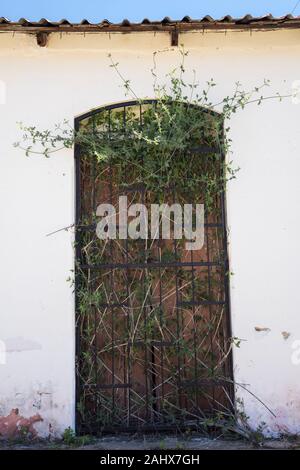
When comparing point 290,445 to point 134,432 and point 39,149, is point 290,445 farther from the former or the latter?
point 39,149

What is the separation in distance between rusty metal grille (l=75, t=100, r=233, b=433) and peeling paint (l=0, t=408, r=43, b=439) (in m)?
0.42

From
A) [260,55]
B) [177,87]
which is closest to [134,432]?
[177,87]

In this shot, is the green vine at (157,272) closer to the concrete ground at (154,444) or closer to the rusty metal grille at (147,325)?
the rusty metal grille at (147,325)

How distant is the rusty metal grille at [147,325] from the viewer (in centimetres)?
482

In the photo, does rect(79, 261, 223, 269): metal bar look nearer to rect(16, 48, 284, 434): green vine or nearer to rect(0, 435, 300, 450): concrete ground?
rect(16, 48, 284, 434): green vine

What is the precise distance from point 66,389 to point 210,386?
1.29 m

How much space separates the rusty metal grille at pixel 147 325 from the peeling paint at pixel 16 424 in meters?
0.42

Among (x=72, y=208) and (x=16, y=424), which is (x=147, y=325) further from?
(x=16, y=424)

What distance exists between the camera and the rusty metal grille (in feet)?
15.8

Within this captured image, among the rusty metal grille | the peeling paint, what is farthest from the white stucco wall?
the rusty metal grille

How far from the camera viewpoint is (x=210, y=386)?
4.85m

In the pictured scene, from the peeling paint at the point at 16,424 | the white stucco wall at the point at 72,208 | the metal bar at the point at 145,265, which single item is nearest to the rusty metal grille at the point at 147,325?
the metal bar at the point at 145,265
